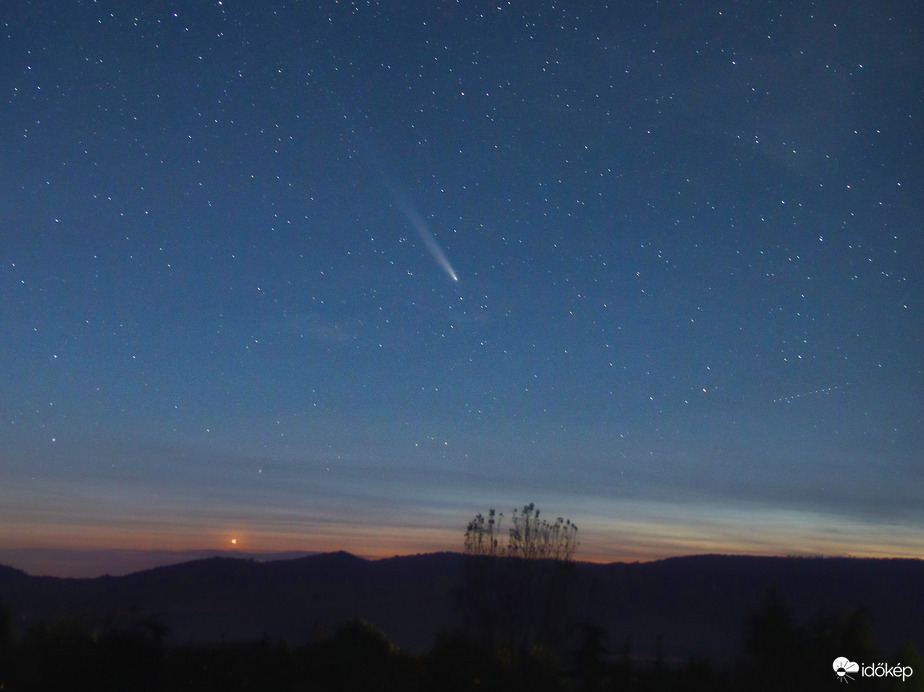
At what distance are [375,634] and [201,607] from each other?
45620 mm

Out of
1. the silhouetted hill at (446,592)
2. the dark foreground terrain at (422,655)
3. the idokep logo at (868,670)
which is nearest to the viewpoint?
the dark foreground terrain at (422,655)

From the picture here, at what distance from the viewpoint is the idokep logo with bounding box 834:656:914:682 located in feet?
44.0

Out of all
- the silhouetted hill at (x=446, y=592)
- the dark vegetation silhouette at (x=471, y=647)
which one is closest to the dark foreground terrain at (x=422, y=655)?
the dark vegetation silhouette at (x=471, y=647)

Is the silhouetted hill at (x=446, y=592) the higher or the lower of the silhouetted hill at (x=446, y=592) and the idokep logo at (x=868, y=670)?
the lower

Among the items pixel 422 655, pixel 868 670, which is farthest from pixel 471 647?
pixel 868 670

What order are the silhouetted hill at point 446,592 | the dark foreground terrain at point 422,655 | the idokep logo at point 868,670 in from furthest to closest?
the silhouetted hill at point 446,592 → the idokep logo at point 868,670 → the dark foreground terrain at point 422,655

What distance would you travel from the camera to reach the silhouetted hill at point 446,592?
53.0 m

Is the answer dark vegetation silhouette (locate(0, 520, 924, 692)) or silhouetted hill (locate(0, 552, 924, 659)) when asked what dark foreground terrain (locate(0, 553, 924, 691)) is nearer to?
dark vegetation silhouette (locate(0, 520, 924, 692))

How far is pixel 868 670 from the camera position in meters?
A: 13.9

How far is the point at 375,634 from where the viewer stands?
1636cm

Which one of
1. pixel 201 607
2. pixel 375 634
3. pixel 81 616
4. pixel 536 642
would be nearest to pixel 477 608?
pixel 536 642

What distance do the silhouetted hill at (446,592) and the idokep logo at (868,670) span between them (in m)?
35.4

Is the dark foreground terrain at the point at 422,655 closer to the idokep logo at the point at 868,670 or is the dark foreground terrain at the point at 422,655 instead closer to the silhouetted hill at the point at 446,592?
the idokep logo at the point at 868,670

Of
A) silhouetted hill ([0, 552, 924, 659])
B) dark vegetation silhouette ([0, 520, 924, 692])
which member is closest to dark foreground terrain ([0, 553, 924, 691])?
dark vegetation silhouette ([0, 520, 924, 692])
